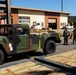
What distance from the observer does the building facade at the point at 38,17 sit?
42938 mm

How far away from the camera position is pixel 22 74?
26.7 ft

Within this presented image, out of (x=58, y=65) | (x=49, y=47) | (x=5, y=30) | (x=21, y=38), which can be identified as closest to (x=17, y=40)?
(x=21, y=38)

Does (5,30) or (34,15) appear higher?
(34,15)

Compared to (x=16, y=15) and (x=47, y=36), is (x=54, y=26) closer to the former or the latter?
(x=16, y=15)

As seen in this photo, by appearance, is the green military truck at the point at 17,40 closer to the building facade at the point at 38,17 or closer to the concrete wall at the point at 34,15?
the building facade at the point at 38,17

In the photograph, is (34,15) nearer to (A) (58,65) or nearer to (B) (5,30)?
(B) (5,30)

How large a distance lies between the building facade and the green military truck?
97.8 feet

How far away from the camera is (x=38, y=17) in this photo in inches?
1950

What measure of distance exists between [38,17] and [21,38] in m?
39.1

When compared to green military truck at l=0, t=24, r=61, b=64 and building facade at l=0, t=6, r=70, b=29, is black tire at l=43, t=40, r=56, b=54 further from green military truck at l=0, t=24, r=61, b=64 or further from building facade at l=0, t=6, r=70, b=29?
building facade at l=0, t=6, r=70, b=29

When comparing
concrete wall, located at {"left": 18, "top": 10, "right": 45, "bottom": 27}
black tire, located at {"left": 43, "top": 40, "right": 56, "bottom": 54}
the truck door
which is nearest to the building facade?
concrete wall, located at {"left": 18, "top": 10, "right": 45, "bottom": 27}

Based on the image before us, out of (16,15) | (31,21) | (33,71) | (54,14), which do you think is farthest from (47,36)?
(54,14)


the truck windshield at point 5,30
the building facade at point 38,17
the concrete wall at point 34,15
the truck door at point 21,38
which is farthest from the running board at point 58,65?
the concrete wall at point 34,15

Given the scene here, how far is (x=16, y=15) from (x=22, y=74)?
35388mm
